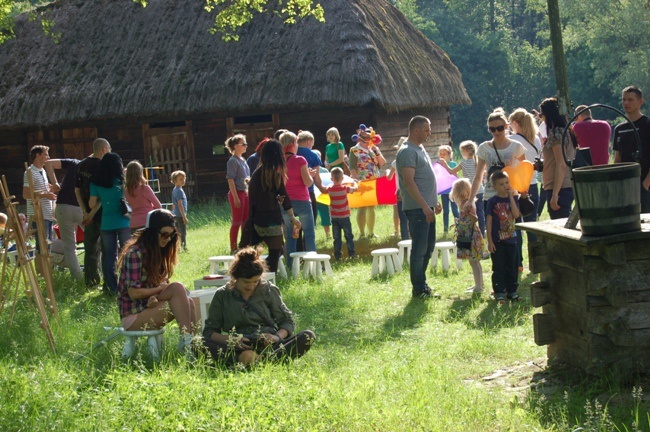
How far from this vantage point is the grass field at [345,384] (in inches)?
192

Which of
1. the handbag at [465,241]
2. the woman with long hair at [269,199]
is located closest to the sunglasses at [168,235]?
the woman with long hair at [269,199]

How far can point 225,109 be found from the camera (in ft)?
64.5

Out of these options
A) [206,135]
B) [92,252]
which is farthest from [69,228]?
[206,135]

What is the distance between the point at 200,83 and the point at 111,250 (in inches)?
435

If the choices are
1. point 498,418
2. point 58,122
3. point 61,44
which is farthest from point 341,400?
point 61,44

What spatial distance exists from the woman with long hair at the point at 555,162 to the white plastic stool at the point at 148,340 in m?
4.17

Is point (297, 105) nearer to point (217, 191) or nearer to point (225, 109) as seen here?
point (225, 109)

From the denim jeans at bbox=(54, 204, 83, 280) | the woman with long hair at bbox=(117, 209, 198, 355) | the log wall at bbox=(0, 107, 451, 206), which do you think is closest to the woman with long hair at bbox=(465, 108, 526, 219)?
the woman with long hair at bbox=(117, 209, 198, 355)

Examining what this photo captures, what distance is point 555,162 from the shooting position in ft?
28.4

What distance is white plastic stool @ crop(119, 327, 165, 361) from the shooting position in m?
6.24

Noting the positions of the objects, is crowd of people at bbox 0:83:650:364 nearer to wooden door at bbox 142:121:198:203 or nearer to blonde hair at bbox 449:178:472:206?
blonde hair at bbox 449:178:472:206

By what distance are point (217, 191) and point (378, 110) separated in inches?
173

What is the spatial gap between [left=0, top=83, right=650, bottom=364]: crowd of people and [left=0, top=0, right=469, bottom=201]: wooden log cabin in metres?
7.79

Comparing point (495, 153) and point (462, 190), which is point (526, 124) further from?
point (462, 190)
